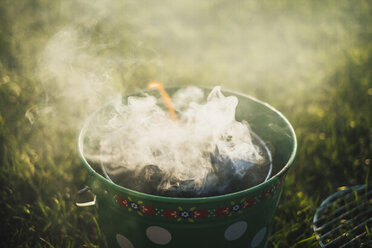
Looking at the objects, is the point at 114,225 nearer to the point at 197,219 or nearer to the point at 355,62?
the point at 197,219

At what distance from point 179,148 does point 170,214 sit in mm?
392

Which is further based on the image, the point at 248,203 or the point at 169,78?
the point at 169,78

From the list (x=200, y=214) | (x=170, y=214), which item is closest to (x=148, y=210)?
(x=170, y=214)

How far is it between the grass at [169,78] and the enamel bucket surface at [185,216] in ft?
1.69

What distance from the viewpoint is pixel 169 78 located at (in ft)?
10.5

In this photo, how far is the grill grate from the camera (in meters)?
1.75

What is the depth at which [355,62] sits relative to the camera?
11.3 feet

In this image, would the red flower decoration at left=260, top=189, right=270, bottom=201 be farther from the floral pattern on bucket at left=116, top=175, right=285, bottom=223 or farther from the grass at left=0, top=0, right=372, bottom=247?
the grass at left=0, top=0, right=372, bottom=247

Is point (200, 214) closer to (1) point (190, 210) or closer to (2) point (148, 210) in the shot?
(1) point (190, 210)

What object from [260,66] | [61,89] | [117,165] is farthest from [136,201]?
[260,66]

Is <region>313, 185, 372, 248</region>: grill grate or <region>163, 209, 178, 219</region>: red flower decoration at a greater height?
<region>163, 209, 178, 219</region>: red flower decoration

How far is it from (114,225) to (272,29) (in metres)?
3.63

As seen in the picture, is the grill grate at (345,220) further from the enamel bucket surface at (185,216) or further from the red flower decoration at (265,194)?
the red flower decoration at (265,194)

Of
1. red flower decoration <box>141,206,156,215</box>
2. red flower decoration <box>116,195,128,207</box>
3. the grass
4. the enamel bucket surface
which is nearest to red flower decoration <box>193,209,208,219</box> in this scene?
the enamel bucket surface
